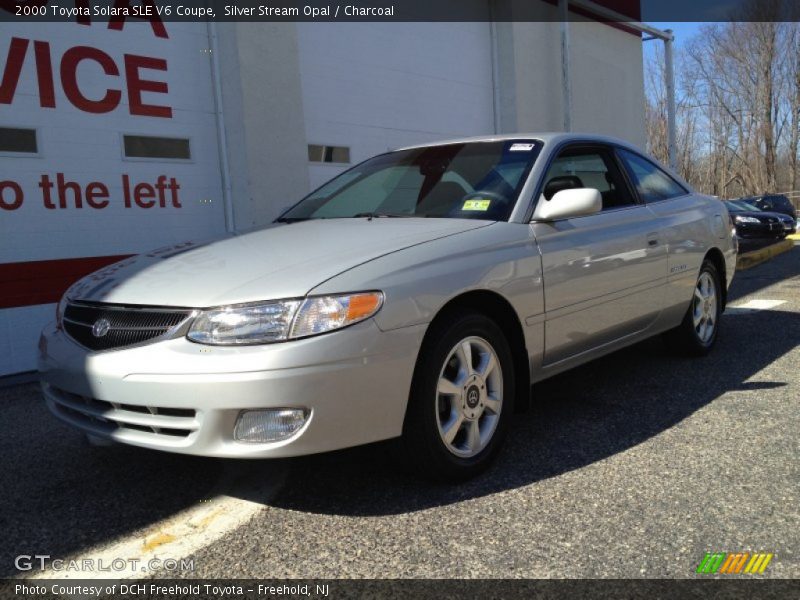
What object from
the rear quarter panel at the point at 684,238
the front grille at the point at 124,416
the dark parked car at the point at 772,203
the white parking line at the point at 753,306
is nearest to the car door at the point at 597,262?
the rear quarter panel at the point at 684,238

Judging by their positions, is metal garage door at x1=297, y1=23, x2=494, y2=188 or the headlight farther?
metal garage door at x1=297, y1=23, x2=494, y2=188

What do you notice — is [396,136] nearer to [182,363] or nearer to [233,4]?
[233,4]

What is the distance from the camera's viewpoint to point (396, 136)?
9781 millimetres

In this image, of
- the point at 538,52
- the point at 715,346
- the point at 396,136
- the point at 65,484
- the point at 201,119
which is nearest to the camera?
the point at 65,484

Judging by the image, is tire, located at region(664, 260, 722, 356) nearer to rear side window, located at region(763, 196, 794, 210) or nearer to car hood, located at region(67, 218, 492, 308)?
car hood, located at region(67, 218, 492, 308)

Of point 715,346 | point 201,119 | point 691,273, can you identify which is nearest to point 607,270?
point 691,273

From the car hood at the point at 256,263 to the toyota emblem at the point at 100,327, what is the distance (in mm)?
96

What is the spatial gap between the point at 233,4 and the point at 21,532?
6181 millimetres

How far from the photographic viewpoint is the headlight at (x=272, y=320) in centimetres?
248

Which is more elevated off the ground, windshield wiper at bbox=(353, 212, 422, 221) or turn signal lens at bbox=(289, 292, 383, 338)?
windshield wiper at bbox=(353, 212, 422, 221)

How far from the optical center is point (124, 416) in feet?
8.77

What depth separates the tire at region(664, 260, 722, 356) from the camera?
15.7 feet

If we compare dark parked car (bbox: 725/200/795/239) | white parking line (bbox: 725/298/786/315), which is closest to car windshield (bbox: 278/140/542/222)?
white parking line (bbox: 725/298/786/315)

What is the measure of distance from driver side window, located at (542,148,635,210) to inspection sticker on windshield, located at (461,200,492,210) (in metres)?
0.35
